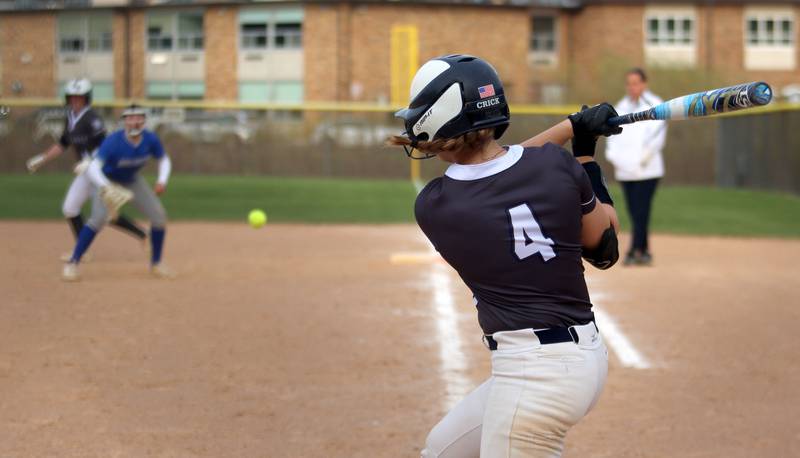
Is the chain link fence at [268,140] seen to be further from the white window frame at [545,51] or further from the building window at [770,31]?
the building window at [770,31]

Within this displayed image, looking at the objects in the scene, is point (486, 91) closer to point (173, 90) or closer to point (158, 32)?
point (158, 32)

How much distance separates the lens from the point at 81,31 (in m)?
32.3

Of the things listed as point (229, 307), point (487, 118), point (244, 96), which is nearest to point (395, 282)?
point (229, 307)

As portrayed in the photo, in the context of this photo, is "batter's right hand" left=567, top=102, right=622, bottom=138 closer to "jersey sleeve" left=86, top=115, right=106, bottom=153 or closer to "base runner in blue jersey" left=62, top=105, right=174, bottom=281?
"base runner in blue jersey" left=62, top=105, right=174, bottom=281

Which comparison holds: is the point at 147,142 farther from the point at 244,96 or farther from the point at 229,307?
the point at 244,96

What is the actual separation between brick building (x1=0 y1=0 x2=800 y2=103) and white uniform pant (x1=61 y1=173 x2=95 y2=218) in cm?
2054

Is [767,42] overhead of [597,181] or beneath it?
overhead

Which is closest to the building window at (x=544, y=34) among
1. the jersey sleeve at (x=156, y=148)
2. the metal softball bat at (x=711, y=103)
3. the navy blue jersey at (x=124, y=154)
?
the jersey sleeve at (x=156, y=148)

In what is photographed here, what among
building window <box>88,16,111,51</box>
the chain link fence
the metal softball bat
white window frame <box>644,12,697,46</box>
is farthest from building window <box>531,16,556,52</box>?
the metal softball bat

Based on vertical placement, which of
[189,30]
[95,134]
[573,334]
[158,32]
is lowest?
[573,334]

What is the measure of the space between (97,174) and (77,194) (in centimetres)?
131

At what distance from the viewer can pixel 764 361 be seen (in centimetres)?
718

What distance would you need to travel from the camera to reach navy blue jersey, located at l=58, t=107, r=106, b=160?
38.0 feet

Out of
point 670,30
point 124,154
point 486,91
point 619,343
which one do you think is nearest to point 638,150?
point 619,343
